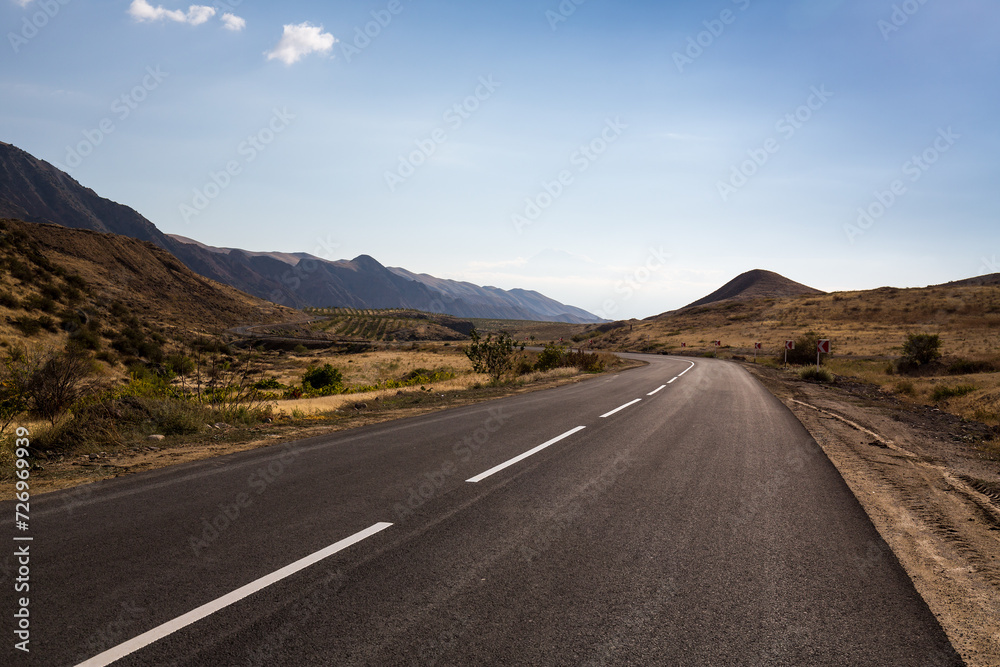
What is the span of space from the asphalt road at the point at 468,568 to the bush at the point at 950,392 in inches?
518

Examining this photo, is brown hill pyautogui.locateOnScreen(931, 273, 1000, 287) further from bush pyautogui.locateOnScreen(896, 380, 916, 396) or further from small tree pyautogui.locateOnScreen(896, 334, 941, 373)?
bush pyautogui.locateOnScreen(896, 380, 916, 396)

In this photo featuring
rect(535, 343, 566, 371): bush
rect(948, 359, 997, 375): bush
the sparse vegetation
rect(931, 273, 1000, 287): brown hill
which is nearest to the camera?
rect(948, 359, 997, 375): bush

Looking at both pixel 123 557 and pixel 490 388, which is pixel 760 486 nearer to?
pixel 123 557

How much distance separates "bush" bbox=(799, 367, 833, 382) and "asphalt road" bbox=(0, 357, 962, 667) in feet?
70.3

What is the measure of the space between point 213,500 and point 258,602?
260cm

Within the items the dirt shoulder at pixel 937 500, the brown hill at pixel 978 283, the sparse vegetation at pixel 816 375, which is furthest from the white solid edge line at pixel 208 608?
the brown hill at pixel 978 283

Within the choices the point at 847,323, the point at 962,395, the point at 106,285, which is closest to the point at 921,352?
the point at 962,395

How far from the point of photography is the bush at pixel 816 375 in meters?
25.5

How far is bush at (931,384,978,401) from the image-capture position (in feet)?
53.5

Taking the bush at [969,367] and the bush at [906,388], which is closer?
the bush at [906,388]

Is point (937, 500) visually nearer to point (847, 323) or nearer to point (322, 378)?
point (322, 378)

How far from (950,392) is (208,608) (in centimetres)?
2076

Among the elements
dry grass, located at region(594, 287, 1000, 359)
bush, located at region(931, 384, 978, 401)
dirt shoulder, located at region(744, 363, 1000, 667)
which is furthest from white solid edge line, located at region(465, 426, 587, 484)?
dry grass, located at region(594, 287, 1000, 359)

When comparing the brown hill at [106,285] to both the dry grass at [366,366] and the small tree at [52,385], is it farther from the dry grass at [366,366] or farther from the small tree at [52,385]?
the small tree at [52,385]
